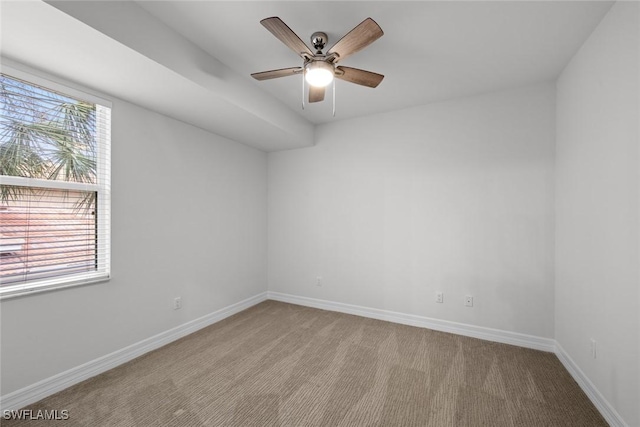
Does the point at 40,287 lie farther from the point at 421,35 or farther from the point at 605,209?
the point at 605,209

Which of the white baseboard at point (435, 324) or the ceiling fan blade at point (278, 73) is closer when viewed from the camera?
the ceiling fan blade at point (278, 73)

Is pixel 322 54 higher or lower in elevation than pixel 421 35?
lower

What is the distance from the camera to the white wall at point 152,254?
1.93 metres

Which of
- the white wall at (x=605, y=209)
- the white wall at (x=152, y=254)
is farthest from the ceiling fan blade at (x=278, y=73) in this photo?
the white wall at (x=605, y=209)

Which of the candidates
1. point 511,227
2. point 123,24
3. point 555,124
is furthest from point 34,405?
point 555,124

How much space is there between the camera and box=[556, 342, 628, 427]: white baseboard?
5.39 feet

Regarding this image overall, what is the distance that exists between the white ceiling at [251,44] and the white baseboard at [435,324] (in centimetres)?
248

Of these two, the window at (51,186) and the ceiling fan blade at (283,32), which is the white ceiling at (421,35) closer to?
the ceiling fan blade at (283,32)

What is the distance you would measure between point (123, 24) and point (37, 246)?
64.3 inches

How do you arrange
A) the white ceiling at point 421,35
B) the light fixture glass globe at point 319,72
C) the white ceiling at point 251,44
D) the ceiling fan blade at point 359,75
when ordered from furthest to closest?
the ceiling fan blade at point 359,75 < the light fixture glass globe at point 319,72 < the white ceiling at point 421,35 < the white ceiling at point 251,44

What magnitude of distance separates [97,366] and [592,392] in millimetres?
3657

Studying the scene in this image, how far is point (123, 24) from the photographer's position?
5.41 ft

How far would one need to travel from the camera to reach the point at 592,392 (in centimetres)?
188

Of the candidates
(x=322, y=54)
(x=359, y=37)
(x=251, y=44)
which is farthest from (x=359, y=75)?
(x=251, y=44)
